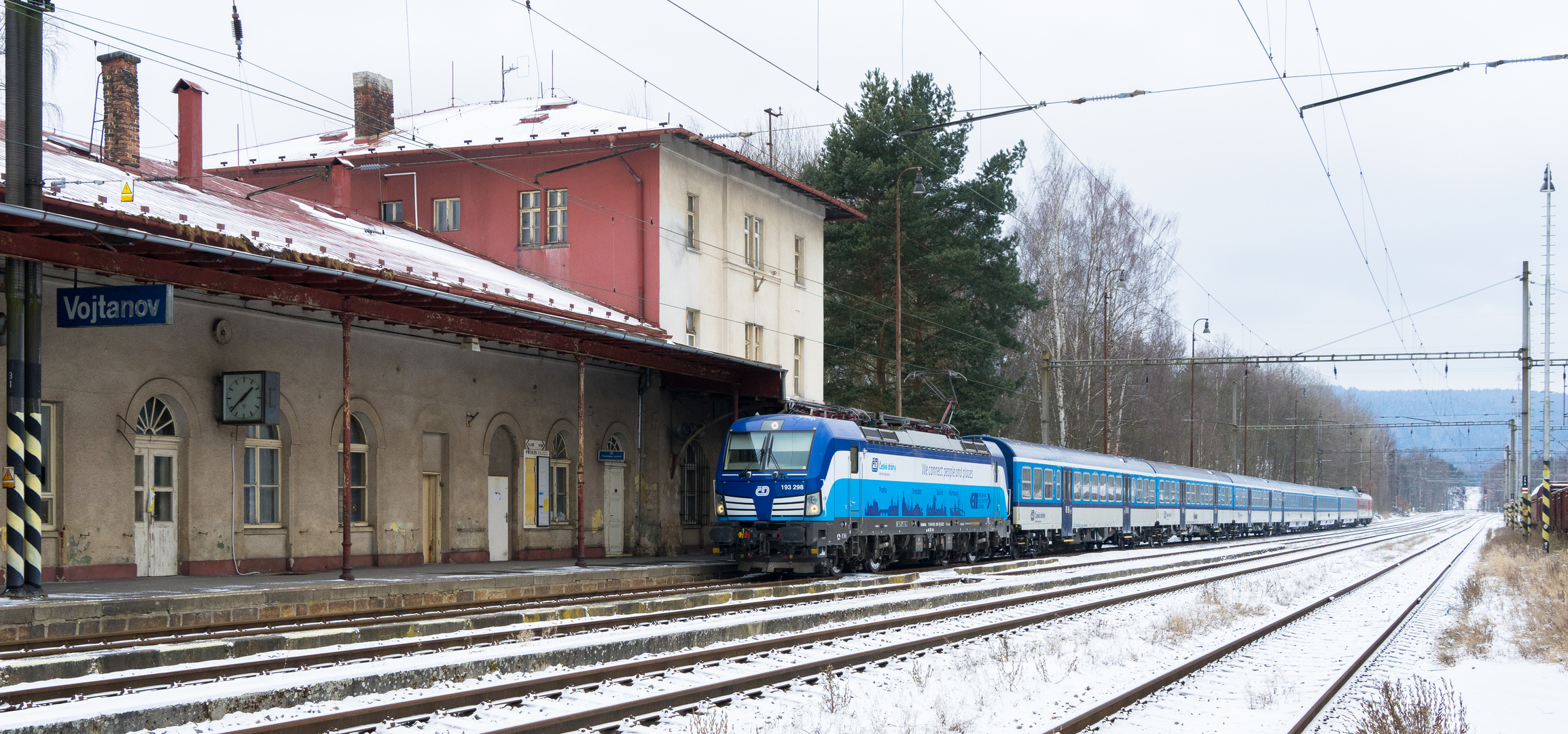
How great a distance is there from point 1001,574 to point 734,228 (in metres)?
13.3

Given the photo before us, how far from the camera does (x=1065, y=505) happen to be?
35.8 m

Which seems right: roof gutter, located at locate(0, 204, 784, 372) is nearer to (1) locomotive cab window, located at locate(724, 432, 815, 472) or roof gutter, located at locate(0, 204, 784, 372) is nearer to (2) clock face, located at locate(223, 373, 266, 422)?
(1) locomotive cab window, located at locate(724, 432, 815, 472)

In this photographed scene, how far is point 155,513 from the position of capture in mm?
18734

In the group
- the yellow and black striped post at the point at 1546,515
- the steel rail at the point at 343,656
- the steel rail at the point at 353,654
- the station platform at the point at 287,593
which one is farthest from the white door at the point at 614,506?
the yellow and black striped post at the point at 1546,515

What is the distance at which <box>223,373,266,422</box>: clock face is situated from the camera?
1928cm

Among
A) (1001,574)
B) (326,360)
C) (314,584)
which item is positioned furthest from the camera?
(1001,574)

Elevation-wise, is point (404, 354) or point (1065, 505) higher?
point (404, 354)

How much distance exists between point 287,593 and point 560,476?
1239cm

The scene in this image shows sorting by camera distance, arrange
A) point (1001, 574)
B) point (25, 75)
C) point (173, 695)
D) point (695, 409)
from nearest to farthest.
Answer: point (173, 695) → point (25, 75) → point (1001, 574) → point (695, 409)

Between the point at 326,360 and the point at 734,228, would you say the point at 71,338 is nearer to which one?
the point at 326,360

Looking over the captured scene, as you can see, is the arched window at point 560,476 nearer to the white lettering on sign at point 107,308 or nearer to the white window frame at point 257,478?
the white window frame at point 257,478

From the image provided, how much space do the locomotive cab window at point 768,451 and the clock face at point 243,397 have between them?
8393mm

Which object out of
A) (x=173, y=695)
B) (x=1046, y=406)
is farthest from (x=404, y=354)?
(x=1046, y=406)

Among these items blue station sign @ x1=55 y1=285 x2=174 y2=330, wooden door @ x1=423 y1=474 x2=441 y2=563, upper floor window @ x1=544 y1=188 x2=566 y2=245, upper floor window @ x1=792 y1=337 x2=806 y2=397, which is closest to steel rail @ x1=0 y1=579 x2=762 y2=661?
blue station sign @ x1=55 y1=285 x2=174 y2=330
